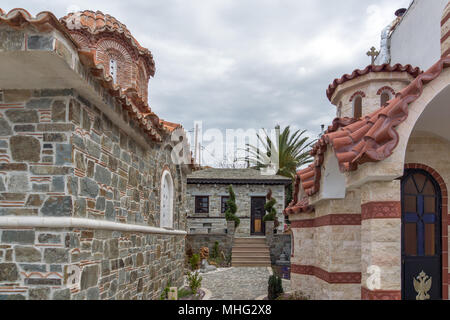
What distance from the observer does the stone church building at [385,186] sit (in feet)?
18.4

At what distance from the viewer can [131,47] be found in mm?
11023

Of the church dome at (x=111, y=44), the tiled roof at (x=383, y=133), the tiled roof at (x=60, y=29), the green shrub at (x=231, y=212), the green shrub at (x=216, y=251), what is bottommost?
the green shrub at (x=216, y=251)

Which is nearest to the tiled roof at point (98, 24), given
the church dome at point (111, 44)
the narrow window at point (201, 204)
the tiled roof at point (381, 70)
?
the church dome at point (111, 44)

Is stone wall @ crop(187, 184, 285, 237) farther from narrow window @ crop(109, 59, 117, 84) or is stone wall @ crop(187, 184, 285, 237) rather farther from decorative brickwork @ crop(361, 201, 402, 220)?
Result: decorative brickwork @ crop(361, 201, 402, 220)

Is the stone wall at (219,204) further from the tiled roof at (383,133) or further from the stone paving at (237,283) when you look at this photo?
the tiled roof at (383,133)

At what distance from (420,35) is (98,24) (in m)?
8.71

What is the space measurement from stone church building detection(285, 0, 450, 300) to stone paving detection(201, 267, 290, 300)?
2211 millimetres

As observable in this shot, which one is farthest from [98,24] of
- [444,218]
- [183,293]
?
[444,218]

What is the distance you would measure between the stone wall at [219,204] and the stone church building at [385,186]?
1197 cm

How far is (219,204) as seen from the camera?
80.7ft

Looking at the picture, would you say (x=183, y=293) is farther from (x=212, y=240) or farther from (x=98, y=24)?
(x=212, y=240)

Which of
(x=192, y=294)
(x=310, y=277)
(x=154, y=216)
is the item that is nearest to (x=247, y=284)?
(x=192, y=294)

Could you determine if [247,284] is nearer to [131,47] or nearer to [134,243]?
[134,243]
